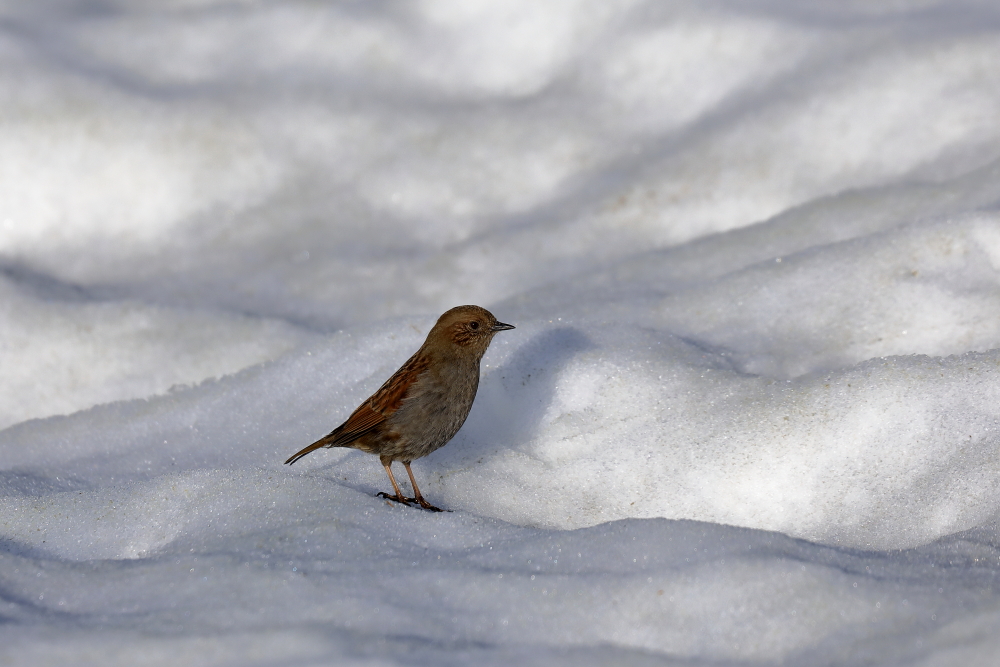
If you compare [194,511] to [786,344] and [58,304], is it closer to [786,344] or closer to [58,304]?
[58,304]

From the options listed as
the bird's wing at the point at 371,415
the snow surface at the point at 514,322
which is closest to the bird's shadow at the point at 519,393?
the snow surface at the point at 514,322

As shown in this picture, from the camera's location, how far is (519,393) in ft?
15.7

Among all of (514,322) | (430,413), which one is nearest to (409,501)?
(430,413)

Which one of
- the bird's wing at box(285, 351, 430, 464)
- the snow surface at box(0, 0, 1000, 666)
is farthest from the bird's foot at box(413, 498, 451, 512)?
the bird's wing at box(285, 351, 430, 464)

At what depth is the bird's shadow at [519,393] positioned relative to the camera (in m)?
4.56

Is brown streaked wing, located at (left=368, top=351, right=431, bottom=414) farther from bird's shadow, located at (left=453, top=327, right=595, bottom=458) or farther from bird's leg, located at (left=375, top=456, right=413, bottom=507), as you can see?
bird's shadow, located at (left=453, top=327, right=595, bottom=458)

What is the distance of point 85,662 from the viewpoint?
A: 297 centimetres

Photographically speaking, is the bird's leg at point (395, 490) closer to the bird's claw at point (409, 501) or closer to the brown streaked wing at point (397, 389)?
the bird's claw at point (409, 501)

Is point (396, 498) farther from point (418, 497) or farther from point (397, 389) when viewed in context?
point (397, 389)

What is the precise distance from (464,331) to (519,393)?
20.2 inches

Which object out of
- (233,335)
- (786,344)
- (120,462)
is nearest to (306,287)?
(233,335)

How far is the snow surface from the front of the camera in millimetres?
3164

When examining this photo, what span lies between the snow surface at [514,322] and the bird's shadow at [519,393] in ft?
0.07

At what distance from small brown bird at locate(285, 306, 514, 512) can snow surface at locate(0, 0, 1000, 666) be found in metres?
0.22
